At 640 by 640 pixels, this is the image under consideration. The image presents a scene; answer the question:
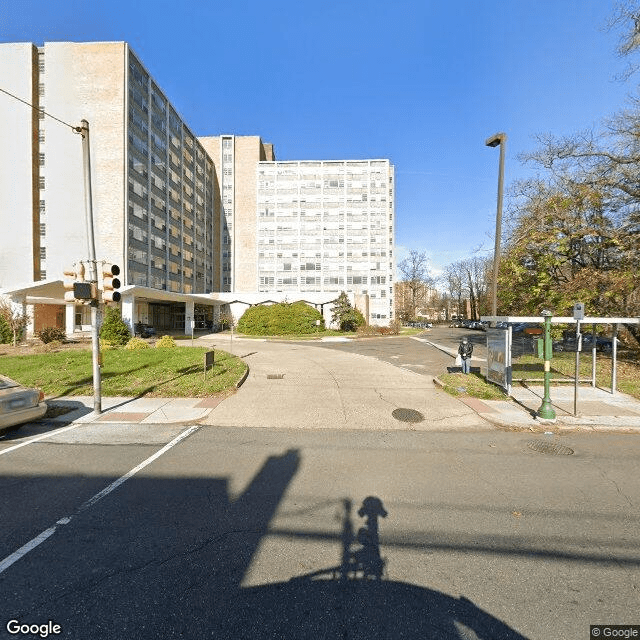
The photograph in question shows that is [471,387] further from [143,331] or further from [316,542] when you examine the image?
[143,331]

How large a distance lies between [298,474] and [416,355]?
15087 mm

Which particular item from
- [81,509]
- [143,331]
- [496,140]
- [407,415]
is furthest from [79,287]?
[143,331]

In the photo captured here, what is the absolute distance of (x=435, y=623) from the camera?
7.62ft

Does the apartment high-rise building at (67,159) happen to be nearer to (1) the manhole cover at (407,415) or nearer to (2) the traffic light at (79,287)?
(2) the traffic light at (79,287)

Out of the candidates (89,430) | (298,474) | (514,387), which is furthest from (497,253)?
(89,430)

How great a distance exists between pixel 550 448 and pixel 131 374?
1186cm

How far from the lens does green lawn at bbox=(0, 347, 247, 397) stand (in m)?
9.27

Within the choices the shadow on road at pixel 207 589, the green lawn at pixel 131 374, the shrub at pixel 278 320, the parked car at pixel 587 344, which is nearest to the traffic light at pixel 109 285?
the green lawn at pixel 131 374

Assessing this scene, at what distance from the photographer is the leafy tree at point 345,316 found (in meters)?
39.8

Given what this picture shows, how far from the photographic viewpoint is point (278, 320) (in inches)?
1377

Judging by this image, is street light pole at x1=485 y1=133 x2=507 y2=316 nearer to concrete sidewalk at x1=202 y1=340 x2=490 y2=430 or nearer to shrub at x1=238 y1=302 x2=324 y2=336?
concrete sidewalk at x1=202 y1=340 x2=490 y2=430

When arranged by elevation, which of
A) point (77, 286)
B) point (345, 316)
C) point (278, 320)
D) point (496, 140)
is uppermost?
point (496, 140)

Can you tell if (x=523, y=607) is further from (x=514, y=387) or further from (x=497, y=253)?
(x=497, y=253)

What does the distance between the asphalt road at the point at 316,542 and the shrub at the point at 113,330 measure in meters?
18.2
